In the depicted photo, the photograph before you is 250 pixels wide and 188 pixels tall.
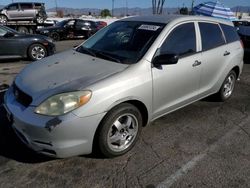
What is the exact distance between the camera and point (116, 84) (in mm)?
3246

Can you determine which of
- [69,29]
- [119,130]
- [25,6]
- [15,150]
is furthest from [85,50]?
[25,6]

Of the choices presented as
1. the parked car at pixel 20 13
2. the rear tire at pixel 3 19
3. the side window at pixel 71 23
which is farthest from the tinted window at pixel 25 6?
the side window at pixel 71 23

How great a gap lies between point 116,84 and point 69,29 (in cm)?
1934

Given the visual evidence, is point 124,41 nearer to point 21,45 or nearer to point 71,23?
point 21,45

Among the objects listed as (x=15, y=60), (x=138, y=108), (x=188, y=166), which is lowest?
(x=15, y=60)

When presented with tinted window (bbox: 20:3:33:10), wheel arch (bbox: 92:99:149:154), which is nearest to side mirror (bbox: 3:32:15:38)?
wheel arch (bbox: 92:99:149:154)

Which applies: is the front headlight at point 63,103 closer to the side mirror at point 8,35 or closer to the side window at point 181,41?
the side window at point 181,41

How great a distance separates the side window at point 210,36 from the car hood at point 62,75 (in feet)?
5.55

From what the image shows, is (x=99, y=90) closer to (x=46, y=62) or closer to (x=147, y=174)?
(x=147, y=174)

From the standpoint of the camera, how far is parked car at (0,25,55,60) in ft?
31.9

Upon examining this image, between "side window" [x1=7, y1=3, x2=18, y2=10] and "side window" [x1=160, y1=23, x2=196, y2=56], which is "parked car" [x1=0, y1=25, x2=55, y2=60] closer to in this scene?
"side window" [x1=160, y1=23, x2=196, y2=56]

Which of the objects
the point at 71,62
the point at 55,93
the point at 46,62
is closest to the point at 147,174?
the point at 55,93

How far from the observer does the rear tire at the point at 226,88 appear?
5.28m

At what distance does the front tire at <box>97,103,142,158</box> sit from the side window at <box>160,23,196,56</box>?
3.14 ft
